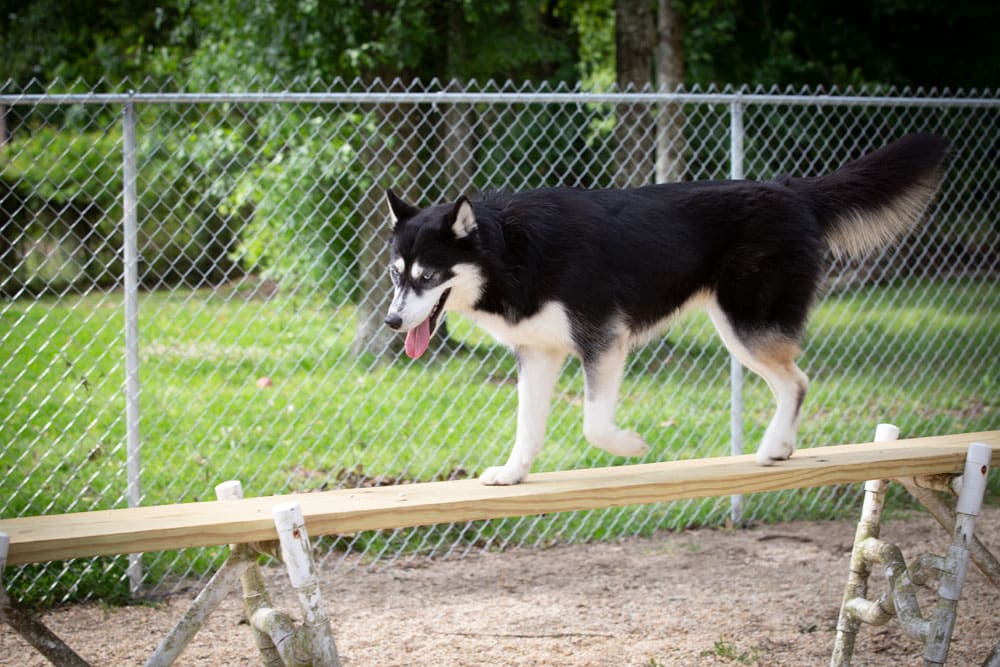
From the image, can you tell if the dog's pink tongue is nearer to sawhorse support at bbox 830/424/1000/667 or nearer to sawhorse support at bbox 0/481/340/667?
sawhorse support at bbox 0/481/340/667

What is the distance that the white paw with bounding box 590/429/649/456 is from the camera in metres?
3.16

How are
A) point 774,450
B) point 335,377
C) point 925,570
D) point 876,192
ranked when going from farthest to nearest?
point 335,377
point 876,192
point 774,450
point 925,570

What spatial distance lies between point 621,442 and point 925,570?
3.49ft

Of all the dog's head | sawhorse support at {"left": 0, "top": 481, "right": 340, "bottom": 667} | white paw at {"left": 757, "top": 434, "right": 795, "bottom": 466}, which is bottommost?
sawhorse support at {"left": 0, "top": 481, "right": 340, "bottom": 667}

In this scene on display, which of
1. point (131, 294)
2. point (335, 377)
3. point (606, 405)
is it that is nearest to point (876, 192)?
Answer: point (606, 405)

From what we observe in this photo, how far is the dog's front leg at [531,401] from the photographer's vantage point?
3320 mm

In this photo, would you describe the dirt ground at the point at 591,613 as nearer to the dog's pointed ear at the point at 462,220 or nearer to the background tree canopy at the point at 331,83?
the background tree canopy at the point at 331,83

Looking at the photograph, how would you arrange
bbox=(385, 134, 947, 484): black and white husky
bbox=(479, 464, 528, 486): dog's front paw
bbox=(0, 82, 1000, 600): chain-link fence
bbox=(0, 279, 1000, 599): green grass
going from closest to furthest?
bbox=(385, 134, 947, 484): black and white husky, bbox=(479, 464, 528, 486): dog's front paw, bbox=(0, 82, 1000, 600): chain-link fence, bbox=(0, 279, 1000, 599): green grass

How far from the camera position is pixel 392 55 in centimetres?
713

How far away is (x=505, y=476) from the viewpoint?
3.27 m

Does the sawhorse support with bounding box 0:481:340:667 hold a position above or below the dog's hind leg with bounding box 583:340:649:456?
below

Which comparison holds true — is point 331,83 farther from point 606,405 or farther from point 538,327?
point 606,405

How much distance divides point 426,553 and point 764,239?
253 cm

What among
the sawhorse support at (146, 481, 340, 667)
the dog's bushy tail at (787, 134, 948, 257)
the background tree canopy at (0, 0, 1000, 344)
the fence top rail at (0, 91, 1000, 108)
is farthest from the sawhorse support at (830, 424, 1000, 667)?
the background tree canopy at (0, 0, 1000, 344)
